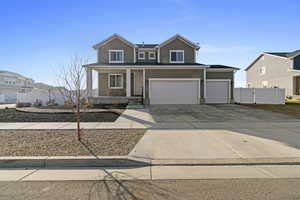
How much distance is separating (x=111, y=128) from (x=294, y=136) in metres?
7.44

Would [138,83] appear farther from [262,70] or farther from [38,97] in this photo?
[262,70]

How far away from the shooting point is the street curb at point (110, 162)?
3.85 meters

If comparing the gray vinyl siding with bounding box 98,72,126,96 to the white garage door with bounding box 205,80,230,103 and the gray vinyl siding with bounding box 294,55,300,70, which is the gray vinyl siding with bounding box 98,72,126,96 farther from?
the gray vinyl siding with bounding box 294,55,300,70

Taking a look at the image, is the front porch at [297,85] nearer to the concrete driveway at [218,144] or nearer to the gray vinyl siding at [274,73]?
the gray vinyl siding at [274,73]

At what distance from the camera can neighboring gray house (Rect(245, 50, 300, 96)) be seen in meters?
25.7

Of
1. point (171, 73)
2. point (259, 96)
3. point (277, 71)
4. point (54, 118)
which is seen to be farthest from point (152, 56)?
point (277, 71)

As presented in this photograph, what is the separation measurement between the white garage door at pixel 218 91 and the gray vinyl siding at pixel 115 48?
980 centimetres

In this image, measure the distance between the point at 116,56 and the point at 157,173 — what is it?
1735cm

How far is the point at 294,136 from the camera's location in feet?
19.7

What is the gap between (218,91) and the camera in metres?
17.8

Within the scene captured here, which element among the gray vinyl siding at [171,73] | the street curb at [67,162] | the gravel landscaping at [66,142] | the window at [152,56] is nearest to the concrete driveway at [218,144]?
the street curb at [67,162]

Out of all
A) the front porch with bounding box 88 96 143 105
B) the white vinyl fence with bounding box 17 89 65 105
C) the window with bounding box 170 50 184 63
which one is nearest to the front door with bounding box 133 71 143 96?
the front porch with bounding box 88 96 143 105

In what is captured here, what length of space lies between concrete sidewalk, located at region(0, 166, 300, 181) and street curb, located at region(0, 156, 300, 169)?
163 millimetres

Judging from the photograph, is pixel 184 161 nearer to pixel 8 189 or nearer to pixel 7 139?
pixel 8 189
